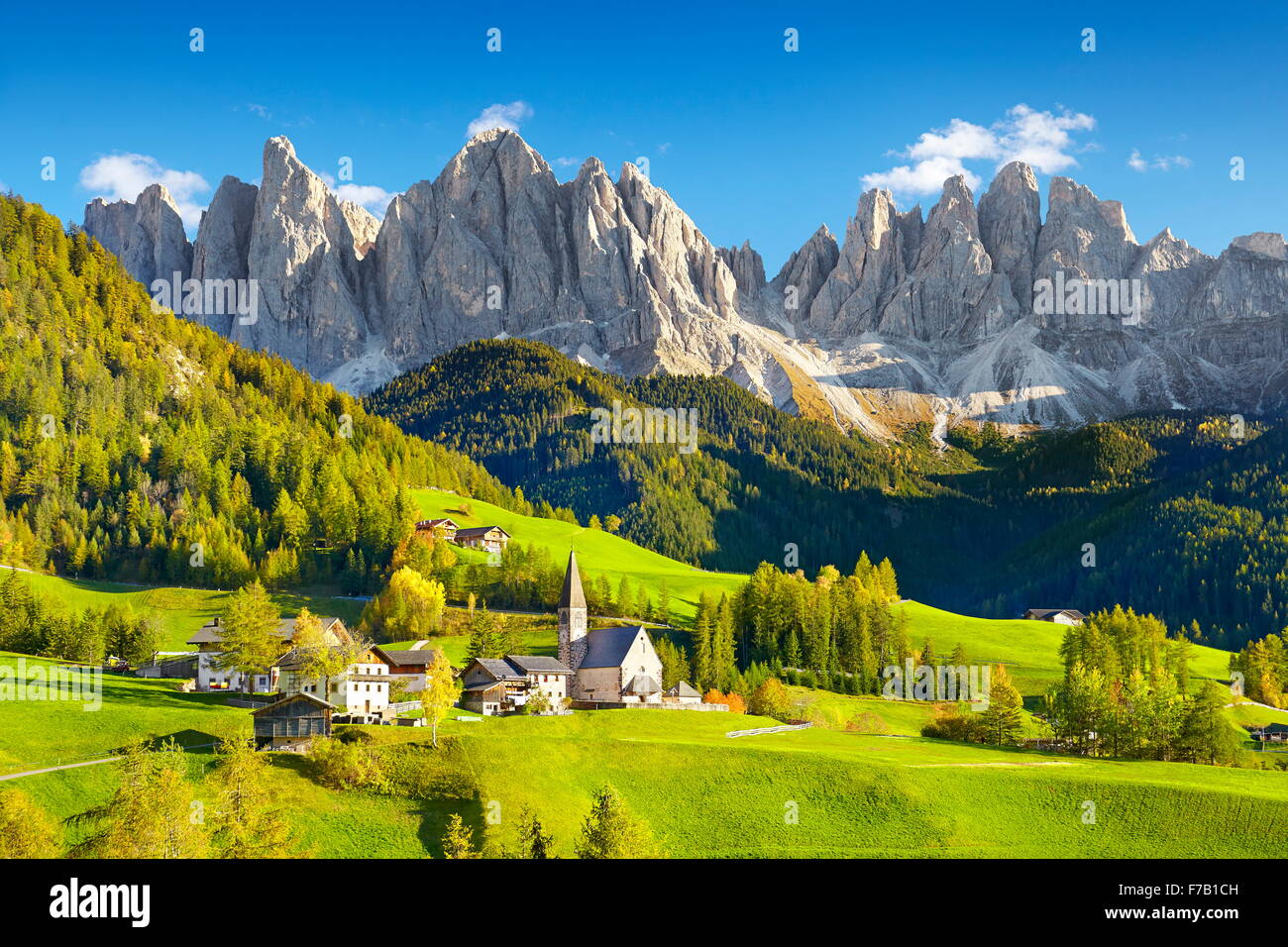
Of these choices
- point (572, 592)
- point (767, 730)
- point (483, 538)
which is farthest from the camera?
point (483, 538)

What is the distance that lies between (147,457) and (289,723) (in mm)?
102764

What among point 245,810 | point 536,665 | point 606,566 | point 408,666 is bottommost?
point 245,810

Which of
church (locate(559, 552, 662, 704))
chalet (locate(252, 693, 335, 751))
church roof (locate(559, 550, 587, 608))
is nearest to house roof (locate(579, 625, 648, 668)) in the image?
church (locate(559, 552, 662, 704))

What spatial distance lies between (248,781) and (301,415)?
469 feet

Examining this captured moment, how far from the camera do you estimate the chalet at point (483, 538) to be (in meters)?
172

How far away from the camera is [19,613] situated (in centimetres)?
10888

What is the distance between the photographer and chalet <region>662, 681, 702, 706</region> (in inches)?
4232

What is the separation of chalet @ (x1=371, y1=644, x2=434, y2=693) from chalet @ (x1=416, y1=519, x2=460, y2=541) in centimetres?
6466

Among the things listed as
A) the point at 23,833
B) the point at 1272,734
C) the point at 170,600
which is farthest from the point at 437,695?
the point at 1272,734

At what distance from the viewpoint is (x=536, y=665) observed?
103188 millimetres

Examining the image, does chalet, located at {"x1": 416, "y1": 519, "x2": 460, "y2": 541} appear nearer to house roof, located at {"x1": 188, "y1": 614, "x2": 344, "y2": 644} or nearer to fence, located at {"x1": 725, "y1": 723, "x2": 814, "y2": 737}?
house roof, located at {"x1": 188, "y1": 614, "x2": 344, "y2": 644}

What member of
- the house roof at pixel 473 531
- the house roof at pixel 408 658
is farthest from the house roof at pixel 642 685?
the house roof at pixel 473 531

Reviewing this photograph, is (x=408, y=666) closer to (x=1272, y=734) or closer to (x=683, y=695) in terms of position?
(x=683, y=695)
